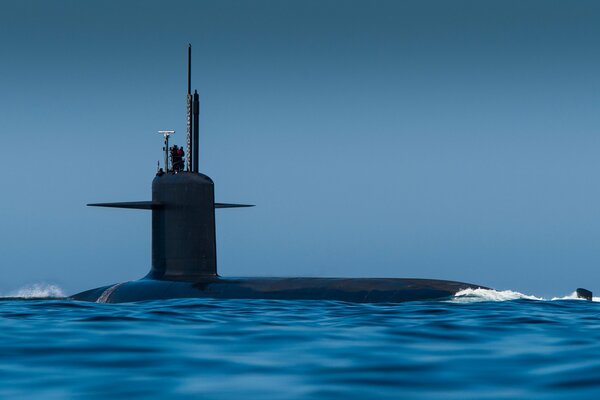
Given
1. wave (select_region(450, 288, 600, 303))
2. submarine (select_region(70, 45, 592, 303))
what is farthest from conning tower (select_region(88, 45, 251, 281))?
wave (select_region(450, 288, 600, 303))

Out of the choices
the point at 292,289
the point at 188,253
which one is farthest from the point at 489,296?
the point at 188,253

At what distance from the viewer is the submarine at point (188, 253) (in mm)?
21469

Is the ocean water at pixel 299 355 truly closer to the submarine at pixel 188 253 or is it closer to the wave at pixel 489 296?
the wave at pixel 489 296

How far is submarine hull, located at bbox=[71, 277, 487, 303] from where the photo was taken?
19375 mm

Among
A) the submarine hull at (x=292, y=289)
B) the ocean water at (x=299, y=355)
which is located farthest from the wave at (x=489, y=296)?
the ocean water at (x=299, y=355)

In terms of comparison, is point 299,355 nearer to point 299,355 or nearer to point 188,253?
point 299,355

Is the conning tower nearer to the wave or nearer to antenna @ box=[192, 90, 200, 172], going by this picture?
antenna @ box=[192, 90, 200, 172]

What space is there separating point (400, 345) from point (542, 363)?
191 centimetres

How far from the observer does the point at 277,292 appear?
20.9 metres

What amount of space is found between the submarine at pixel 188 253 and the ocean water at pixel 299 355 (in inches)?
261

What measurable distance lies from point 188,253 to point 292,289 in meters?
4.55

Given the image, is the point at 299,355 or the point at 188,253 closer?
the point at 299,355

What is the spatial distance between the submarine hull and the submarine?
1.0 inches

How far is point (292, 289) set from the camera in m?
20.9
